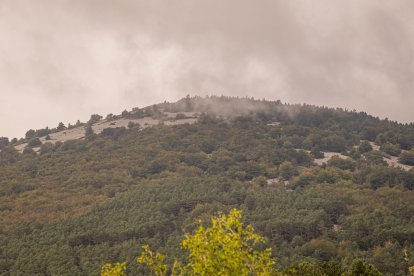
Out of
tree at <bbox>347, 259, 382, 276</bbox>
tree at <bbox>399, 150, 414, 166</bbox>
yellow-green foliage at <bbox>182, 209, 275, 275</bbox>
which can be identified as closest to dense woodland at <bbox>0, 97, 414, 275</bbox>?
tree at <bbox>399, 150, 414, 166</bbox>

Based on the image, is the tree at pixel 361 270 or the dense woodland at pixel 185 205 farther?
the dense woodland at pixel 185 205

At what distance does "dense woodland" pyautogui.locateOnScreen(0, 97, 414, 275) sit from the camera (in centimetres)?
11031

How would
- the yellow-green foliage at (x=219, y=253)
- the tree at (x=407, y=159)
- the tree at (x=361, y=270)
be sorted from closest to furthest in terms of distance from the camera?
the yellow-green foliage at (x=219, y=253) < the tree at (x=361, y=270) < the tree at (x=407, y=159)

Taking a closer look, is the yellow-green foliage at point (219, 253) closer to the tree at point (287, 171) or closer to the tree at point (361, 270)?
the tree at point (361, 270)

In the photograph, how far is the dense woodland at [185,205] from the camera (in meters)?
110

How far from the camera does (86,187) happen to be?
160875 mm

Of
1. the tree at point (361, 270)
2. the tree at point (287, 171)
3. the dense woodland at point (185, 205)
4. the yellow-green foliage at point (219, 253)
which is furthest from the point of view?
the tree at point (287, 171)

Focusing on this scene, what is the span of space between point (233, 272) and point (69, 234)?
9926 centimetres

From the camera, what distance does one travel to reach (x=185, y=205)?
463ft

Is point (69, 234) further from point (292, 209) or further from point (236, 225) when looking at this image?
point (236, 225)

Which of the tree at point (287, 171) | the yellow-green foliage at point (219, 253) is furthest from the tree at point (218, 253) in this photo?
the tree at point (287, 171)

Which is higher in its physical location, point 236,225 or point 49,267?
point 236,225

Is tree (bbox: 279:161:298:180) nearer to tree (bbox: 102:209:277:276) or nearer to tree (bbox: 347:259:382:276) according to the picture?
tree (bbox: 347:259:382:276)

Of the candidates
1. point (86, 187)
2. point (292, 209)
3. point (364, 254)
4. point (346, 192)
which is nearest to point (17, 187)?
point (86, 187)
